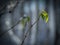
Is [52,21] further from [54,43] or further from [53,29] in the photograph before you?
[54,43]

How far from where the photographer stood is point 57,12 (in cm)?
306

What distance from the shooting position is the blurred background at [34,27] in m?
3.00

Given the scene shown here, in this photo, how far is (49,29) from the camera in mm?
3109

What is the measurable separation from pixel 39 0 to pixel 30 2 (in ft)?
0.47

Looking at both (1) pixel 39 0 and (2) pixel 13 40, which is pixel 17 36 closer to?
(2) pixel 13 40

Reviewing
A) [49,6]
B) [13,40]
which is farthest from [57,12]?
[13,40]

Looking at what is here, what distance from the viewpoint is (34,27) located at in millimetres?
3000

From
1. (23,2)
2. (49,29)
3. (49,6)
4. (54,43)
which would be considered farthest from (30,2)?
(54,43)

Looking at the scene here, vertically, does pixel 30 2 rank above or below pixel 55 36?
above

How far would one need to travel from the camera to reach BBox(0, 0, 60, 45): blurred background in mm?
3002

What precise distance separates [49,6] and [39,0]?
0.19 metres

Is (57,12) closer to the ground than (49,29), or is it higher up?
higher up

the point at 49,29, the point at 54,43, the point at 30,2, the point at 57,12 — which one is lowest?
the point at 54,43

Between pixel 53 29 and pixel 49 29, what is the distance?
65mm
